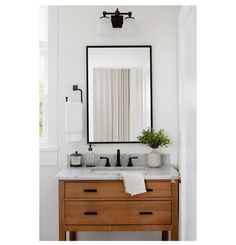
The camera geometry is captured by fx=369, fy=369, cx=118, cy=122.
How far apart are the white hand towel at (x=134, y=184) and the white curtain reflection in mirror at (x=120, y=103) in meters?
0.59

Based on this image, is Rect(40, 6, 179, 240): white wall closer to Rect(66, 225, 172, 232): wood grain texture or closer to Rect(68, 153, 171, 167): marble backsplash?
Rect(68, 153, 171, 167): marble backsplash

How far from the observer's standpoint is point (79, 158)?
2.93m

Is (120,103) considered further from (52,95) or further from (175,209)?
(175,209)

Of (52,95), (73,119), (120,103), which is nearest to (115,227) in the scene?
(73,119)

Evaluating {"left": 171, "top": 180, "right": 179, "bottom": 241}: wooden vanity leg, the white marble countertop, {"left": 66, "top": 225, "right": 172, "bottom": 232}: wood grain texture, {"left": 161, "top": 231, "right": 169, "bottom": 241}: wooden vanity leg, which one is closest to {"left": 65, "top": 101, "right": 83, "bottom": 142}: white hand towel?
the white marble countertop

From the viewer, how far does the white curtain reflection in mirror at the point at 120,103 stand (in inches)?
119

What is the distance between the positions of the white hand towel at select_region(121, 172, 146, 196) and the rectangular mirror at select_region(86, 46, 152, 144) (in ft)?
1.94

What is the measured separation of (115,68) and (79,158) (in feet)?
2.57

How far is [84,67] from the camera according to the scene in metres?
3.03
